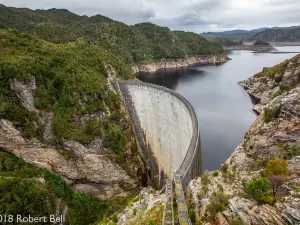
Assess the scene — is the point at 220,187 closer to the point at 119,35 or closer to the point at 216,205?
the point at 216,205

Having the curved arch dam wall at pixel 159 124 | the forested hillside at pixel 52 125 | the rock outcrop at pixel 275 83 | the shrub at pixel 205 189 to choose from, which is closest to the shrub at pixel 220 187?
the shrub at pixel 205 189

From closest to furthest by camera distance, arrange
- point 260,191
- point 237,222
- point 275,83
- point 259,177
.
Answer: point 237,222, point 260,191, point 259,177, point 275,83

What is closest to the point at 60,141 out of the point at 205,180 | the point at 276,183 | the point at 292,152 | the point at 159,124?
the point at 159,124

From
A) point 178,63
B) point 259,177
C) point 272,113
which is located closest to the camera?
point 259,177

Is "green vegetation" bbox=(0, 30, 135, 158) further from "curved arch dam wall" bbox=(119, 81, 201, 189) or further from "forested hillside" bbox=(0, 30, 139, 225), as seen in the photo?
"curved arch dam wall" bbox=(119, 81, 201, 189)

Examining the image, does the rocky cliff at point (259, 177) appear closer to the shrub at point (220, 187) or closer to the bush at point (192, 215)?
the shrub at point (220, 187)

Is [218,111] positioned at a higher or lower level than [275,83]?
lower
